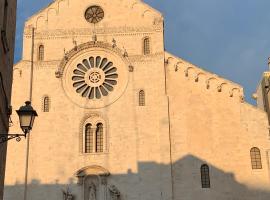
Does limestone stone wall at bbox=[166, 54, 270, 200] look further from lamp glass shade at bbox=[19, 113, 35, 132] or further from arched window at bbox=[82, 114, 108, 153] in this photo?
lamp glass shade at bbox=[19, 113, 35, 132]

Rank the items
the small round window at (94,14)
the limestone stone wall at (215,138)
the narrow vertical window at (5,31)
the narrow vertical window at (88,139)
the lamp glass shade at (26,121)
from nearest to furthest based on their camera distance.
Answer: the lamp glass shade at (26,121), the narrow vertical window at (5,31), the limestone stone wall at (215,138), the narrow vertical window at (88,139), the small round window at (94,14)

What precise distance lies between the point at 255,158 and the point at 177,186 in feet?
14.4

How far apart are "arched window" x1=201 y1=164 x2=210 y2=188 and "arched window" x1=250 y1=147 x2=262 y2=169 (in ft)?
7.93

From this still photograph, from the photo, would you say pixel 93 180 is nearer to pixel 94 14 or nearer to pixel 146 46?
pixel 146 46

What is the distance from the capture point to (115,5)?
29594mm

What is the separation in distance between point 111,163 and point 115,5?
9962 millimetres

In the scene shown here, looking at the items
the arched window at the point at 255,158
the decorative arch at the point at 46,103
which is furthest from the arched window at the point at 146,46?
the arched window at the point at 255,158

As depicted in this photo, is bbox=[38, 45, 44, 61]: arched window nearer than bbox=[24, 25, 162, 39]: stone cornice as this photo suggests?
No

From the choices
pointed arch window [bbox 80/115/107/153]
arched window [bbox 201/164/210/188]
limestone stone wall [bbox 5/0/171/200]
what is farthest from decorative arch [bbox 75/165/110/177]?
arched window [bbox 201/164/210/188]

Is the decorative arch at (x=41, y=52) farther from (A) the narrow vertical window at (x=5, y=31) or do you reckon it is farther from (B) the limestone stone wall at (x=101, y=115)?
(A) the narrow vertical window at (x=5, y=31)

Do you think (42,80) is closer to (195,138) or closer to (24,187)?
(24,187)

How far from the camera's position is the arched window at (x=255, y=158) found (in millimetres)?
25203

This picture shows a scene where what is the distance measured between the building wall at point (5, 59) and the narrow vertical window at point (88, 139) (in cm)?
1424

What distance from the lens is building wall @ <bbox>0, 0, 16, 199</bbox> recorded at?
11.1m
